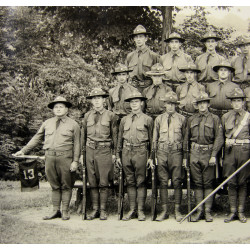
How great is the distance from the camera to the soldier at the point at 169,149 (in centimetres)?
612

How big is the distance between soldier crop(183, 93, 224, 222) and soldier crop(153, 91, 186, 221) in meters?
0.14

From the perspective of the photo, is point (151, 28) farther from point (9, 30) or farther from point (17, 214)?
point (17, 214)

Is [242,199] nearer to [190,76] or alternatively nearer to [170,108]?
[170,108]

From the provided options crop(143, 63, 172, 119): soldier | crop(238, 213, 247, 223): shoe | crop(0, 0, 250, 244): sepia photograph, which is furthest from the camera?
crop(143, 63, 172, 119): soldier

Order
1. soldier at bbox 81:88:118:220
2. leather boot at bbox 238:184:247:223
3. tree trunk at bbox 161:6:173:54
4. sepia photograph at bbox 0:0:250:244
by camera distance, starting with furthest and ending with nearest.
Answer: tree trunk at bbox 161:6:173:54, soldier at bbox 81:88:118:220, leather boot at bbox 238:184:247:223, sepia photograph at bbox 0:0:250:244

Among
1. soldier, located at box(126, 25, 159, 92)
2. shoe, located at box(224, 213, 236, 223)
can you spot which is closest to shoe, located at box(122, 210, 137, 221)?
shoe, located at box(224, 213, 236, 223)

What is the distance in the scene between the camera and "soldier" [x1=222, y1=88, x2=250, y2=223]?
5980mm

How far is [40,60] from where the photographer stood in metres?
13.1

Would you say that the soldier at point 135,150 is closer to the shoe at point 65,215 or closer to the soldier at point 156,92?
the soldier at point 156,92

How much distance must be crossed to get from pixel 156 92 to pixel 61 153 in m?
2.08

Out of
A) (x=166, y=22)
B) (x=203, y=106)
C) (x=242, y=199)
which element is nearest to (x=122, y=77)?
(x=203, y=106)

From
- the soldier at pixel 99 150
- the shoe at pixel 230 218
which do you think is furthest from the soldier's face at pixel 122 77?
the shoe at pixel 230 218

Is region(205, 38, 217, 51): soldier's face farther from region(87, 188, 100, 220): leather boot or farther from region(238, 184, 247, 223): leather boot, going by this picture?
region(87, 188, 100, 220): leather boot

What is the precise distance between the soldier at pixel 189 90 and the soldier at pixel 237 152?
34.0 inches
